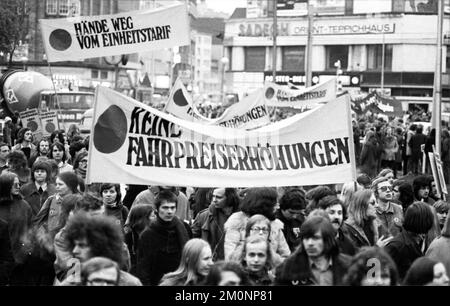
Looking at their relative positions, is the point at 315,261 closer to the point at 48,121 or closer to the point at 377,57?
the point at 48,121

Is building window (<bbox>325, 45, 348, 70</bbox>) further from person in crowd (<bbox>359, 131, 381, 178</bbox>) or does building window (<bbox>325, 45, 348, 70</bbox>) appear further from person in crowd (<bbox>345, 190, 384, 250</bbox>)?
person in crowd (<bbox>345, 190, 384, 250</bbox>)

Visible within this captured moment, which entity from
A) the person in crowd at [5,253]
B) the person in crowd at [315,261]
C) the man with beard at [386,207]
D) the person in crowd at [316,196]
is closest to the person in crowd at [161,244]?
the person in crowd at [5,253]

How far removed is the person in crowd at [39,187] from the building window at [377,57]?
231ft

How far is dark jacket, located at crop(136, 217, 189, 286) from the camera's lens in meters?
7.69

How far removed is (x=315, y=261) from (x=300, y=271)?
0.21 meters

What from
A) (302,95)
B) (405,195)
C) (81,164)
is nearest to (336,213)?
(405,195)

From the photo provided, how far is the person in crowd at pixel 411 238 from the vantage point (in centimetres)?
750

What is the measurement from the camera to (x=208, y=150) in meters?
8.59

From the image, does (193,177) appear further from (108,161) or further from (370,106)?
(370,106)

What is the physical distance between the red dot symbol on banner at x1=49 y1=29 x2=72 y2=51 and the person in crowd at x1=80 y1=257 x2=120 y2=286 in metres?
9.60

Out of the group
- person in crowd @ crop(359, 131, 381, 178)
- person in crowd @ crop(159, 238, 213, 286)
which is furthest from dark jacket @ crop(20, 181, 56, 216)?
person in crowd @ crop(359, 131, 381, 178)

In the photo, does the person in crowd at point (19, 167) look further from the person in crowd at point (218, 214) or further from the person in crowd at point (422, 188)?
the person in crowd at point (422, 188)
